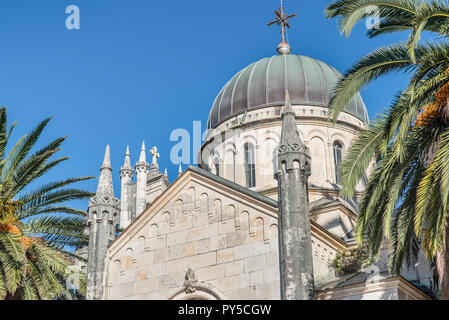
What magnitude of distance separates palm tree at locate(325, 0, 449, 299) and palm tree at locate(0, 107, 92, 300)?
10.1 metres

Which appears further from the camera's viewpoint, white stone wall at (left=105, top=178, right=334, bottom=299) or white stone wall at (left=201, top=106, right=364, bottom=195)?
white stone wall at (left=201, top=106, right=364, bottom=195)

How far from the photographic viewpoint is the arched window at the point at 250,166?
31578 millimetres

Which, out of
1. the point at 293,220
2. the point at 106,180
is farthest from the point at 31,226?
the point at 293,220

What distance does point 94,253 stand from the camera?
74.9ft

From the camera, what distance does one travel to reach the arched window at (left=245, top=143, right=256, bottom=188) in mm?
31578

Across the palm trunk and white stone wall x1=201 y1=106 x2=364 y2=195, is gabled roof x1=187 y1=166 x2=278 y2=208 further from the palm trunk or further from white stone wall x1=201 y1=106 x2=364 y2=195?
Result: white stone wall x1=201 y1=106 x2=364 y2=195

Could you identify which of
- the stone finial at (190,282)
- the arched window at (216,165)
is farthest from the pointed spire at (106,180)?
the arched window at (216,165)

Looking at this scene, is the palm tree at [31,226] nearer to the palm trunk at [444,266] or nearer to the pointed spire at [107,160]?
the pointed spire at [107,160]

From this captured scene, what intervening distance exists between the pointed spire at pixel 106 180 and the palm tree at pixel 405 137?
10.1m

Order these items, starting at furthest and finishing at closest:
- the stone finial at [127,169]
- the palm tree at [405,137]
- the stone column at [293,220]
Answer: the stone finial at [127,169]
the stone column at [293,220]
the palm tree at [405,137]

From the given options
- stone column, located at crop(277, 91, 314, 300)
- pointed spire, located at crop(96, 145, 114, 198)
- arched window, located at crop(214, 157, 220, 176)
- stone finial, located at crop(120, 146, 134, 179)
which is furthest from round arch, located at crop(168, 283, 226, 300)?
stone finial, located at crop(120, 146, 134, 179)
